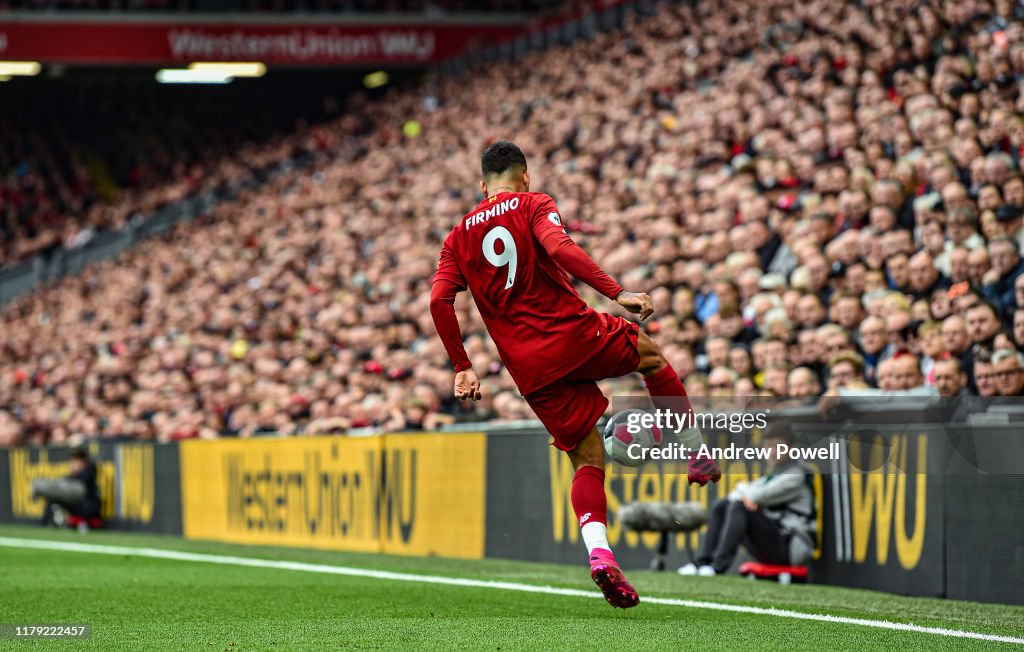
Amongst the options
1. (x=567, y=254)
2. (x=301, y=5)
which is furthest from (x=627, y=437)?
(x=301, y=5)

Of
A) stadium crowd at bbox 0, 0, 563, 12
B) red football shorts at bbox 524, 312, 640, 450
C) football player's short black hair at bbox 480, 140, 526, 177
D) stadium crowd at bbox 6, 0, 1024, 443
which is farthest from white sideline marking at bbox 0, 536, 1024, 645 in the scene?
stadium crowd at bbox 0, 0, 563, 12

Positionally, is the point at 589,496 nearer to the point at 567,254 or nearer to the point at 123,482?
the point at 567,254

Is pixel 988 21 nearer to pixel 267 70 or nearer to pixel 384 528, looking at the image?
pixel 384 528

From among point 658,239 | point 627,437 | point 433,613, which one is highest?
point 658,239

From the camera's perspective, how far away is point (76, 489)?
17.9m

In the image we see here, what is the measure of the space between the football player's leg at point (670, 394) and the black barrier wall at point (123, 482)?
10.9m

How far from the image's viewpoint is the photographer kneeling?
58.8 ft

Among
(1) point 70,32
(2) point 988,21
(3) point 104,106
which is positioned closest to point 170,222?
(1) point 70,32

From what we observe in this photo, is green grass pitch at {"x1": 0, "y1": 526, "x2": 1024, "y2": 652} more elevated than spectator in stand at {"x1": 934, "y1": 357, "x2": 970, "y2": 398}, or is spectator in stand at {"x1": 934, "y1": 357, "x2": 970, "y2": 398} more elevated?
spectator in stand at {"x1": 934, "y1": 357, "x2": 970, "y2": 398}

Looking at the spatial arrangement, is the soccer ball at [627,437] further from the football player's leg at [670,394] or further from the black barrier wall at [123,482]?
the black barrier wall at [123,482]

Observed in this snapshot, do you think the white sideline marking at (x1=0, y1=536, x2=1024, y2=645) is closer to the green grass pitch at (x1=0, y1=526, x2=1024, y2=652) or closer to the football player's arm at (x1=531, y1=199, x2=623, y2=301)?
the green grass pitch at (x1=0, y1=526, x2=1024, y2=652)

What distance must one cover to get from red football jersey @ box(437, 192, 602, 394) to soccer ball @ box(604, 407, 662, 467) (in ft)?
1.86

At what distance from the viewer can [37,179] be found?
107 feet

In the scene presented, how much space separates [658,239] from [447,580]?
526cm
